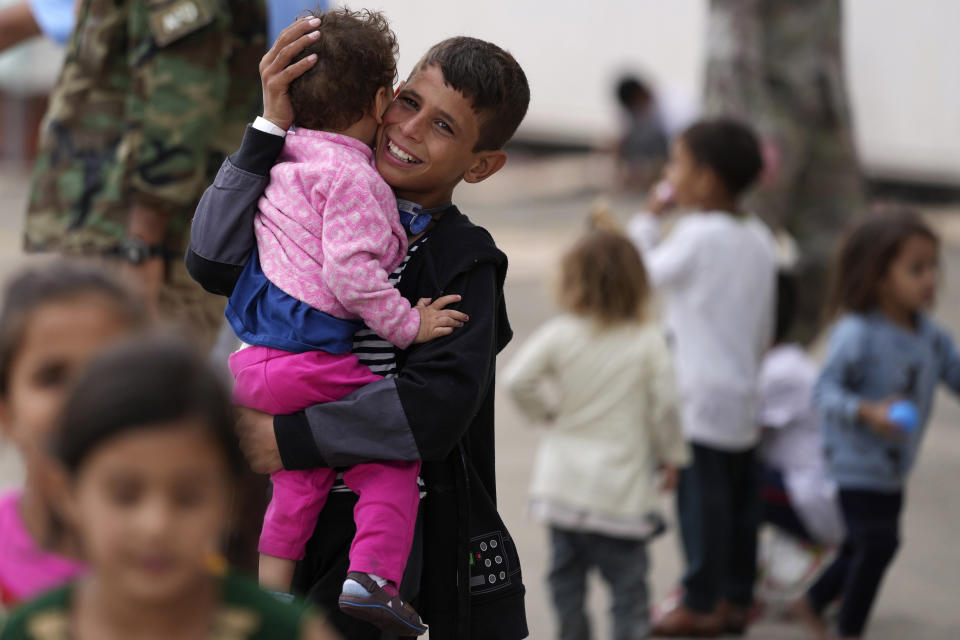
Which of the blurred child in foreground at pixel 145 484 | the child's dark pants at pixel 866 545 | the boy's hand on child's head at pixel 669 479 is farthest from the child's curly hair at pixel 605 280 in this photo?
the blurred child in foreground at pixel 145 484

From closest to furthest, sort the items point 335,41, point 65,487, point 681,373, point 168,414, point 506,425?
point 168,414 < point 65,487 < point 335,41 < point 681,373 < point 506,425

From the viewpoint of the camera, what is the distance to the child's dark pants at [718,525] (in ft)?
15.9

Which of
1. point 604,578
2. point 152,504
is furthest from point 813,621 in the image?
point 152,504

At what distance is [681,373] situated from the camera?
4.95 metres

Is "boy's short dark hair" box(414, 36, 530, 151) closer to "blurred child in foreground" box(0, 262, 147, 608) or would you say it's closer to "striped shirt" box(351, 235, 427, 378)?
"striped shirt" box(351, 235, 427, 378)

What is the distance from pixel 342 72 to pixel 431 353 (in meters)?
0.49

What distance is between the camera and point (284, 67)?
2.33 meters

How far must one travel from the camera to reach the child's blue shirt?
449 centimetres

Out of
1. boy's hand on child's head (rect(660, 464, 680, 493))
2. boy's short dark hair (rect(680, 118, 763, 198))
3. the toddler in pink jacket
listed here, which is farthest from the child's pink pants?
boy's short dark hair (rect(680, 118, 763, 198))

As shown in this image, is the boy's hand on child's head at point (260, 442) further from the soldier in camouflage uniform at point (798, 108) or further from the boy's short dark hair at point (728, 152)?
the soldier in camouflage uniform at point (798, 108)

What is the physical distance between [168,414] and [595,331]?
314 centimetres

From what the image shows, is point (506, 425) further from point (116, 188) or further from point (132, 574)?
→ point (132, 574)

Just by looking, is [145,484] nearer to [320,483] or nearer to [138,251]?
[320,483]

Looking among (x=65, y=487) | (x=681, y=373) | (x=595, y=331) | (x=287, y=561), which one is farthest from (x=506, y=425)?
(x=65, y=487)
